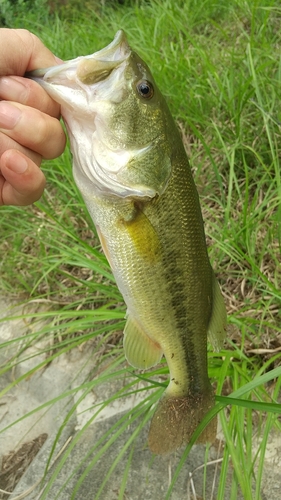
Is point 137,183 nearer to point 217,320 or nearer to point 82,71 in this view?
point 82,71

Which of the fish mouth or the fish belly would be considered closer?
the fish mouth

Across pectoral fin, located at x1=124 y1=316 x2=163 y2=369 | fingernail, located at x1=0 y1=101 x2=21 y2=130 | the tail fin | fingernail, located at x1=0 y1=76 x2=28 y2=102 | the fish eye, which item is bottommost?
the tail fin

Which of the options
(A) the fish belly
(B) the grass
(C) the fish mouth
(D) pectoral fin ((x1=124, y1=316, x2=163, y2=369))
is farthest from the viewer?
(B) the grass

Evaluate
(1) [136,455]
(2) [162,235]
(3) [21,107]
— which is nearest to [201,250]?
(2) [162,235]

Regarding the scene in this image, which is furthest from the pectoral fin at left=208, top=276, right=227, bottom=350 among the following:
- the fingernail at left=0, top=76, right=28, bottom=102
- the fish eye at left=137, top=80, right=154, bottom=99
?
the fingernail at left=0, top=76, right=28, bottom=102

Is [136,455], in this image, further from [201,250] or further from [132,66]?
[132,66]

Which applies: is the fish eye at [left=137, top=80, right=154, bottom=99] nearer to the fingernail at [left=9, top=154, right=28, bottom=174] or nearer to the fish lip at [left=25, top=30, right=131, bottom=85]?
the fish lip at [left=25, top=30, right=131, bottom=85]
